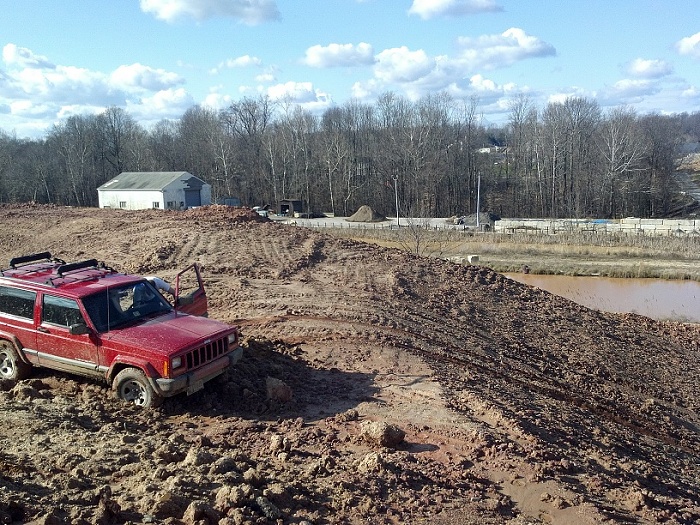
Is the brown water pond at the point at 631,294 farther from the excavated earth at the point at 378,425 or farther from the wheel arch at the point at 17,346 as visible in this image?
the wheel arch at the point at 17,346

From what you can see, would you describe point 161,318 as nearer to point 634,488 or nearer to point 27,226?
point 634,488

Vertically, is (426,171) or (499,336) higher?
(426,171)

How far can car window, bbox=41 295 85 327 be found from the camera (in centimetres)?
825

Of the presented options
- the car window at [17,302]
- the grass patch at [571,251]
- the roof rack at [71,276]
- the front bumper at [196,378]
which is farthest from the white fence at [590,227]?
the car window at [17,302]

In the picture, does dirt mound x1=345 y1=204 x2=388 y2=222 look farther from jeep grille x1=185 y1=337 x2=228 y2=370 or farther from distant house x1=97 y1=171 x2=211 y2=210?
jeep grille x1=185 y1=337 x2=228 y2=370

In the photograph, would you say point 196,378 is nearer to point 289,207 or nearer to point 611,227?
point 611,227

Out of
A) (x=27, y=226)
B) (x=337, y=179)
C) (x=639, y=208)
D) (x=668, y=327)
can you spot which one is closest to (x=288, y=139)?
(x=337, y=179)

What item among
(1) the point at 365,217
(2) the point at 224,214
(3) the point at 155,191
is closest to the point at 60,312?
(2) the point at 224,214

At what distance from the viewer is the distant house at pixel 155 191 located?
55.1 meters

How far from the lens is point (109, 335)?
8047 mm

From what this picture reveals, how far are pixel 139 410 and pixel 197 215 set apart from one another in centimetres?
1676

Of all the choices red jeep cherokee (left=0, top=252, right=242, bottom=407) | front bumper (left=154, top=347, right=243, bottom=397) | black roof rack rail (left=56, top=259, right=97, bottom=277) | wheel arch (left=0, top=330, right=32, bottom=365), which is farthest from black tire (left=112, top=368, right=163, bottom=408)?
black roof rack rail (left=56, top=259, right=97, bottom=277)

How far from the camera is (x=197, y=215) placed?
78.1ft

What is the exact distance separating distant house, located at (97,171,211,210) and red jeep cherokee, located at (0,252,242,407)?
46492 millimetres
